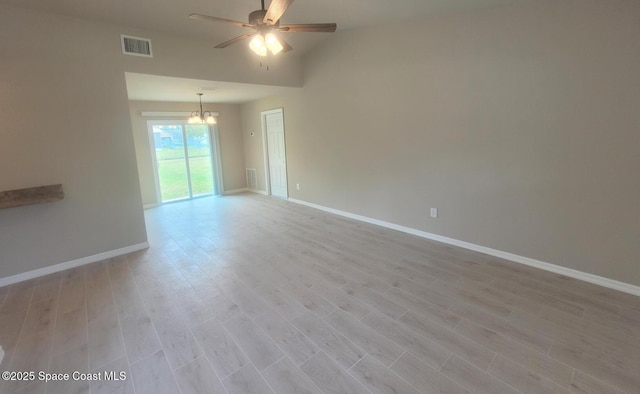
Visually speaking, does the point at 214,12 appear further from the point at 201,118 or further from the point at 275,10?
the point at 201,118

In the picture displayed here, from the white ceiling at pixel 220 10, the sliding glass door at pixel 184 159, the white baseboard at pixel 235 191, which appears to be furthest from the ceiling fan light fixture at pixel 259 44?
the white baseboard at pixel 235 191

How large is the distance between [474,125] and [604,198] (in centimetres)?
142

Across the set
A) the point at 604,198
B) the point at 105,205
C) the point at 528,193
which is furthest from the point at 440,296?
the point at 105,205

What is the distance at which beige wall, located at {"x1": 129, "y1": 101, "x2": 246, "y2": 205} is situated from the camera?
631cm

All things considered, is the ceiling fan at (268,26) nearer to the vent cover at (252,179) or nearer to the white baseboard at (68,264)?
the white baseboard at (68,264)

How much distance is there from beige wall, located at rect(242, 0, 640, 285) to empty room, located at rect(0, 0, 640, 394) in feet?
0.07

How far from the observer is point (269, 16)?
2.33m

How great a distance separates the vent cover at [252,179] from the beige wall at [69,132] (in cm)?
399

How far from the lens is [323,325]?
235 centimetres

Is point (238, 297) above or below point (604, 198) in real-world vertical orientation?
below

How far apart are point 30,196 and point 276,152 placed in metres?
4.42

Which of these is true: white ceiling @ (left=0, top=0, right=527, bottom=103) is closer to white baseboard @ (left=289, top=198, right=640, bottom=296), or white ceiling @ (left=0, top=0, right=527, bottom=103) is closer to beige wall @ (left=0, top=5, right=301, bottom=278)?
beige wall @ (left=0, top=5, right=301, bottom=278)

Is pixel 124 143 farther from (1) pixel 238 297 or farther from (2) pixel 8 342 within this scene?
(1) pixel 238 297

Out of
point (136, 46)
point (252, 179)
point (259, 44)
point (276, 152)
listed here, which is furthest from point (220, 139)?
point (259, 44)
